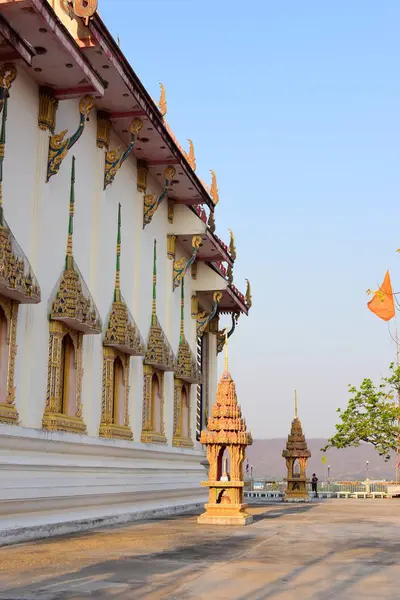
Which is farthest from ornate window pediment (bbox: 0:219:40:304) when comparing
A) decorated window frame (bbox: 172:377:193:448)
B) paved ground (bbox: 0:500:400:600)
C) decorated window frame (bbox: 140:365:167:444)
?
decorated window frame (bbox: 172:377:193:448)

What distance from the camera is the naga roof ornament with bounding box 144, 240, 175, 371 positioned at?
68.1 ft

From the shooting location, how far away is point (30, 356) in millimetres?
13703

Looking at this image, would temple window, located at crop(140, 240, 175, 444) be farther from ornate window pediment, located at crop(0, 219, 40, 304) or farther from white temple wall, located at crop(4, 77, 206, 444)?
ornate window pediment, located at crop(0, 219, 40, 304)

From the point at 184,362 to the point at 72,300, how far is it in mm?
9933

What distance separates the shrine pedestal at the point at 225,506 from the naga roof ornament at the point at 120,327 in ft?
11.9

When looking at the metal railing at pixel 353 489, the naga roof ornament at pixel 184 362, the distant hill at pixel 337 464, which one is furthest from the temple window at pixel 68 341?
the distant hill at pixel 337 464

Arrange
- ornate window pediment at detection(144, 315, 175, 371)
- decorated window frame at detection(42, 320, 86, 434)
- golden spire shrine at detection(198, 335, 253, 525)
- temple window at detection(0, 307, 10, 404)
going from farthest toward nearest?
ornate window pediment at detection(144, 315, 175, 371) → golden spire shrine at detection(198, 335, 253, 525) → decorated window frame at detection(42, 320, 86, 434) → temple window at detection(0, 307, 10, 404)

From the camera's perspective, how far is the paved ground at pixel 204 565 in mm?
→ 7379

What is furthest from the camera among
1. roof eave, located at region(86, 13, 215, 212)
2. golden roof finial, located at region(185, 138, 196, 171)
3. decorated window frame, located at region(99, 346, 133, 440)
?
golden roof finial, located at region(185, 138, 196, 171)

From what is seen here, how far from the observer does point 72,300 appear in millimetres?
14570

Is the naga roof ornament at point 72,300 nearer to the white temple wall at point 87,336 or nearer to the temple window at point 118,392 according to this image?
the white temple wall at point 87,336

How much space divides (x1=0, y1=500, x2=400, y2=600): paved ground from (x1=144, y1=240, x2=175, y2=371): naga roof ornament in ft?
22.3

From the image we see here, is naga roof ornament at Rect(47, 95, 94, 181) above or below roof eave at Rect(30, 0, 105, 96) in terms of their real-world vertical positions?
below

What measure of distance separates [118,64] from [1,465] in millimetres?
8330
